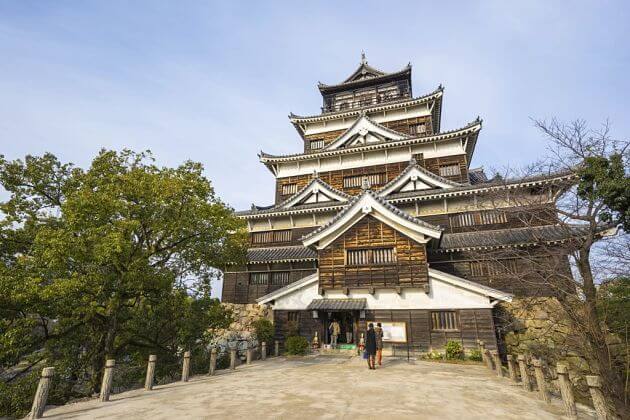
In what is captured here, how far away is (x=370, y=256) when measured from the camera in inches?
663

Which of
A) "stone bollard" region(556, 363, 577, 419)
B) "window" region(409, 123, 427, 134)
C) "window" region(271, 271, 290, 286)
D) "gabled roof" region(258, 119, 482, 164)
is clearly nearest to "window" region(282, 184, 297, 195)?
"gabled roof" region(258, 119, 482, 164)

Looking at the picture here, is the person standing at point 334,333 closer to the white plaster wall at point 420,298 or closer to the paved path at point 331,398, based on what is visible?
the white plaster wall at point 420,298

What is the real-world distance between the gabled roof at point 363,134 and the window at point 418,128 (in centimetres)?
242

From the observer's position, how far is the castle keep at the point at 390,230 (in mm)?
15383

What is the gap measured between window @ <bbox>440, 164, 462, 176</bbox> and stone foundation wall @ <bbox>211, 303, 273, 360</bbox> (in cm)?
1654

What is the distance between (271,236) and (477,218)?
14.7 meters

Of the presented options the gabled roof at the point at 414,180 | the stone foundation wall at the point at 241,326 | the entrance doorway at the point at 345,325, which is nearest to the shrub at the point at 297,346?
the entrance doorway at the point at 345,325

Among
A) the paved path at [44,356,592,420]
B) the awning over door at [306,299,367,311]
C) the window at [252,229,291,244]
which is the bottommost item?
the paved path at [44,356,592,420]

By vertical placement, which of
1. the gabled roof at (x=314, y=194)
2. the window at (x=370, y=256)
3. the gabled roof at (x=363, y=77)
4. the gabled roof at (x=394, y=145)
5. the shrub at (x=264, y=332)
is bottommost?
the shrub at (x=264, y=332)

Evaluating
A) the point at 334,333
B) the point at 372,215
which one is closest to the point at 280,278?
the point at 334,333

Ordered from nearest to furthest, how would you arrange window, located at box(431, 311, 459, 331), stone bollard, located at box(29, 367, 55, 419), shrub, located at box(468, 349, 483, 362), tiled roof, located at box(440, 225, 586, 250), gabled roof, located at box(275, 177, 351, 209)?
stone bollard, located at box(29, 367, 55, 419) < shrub, located at box(468, 349, 483, 362) < window, located at box(431, 311, 459, 331) < tiled roof, located at box(440, 225, 586, 250) < gabled roof, located at box(275, 177, 351, 209)

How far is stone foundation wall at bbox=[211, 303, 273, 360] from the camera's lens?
19516mm

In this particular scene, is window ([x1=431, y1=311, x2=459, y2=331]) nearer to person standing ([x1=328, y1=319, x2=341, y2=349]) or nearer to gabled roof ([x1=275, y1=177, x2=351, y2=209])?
person standing ([x1=328, y1=319, x2=341, y2=349])

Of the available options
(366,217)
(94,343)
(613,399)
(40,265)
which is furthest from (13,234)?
(613,399)
